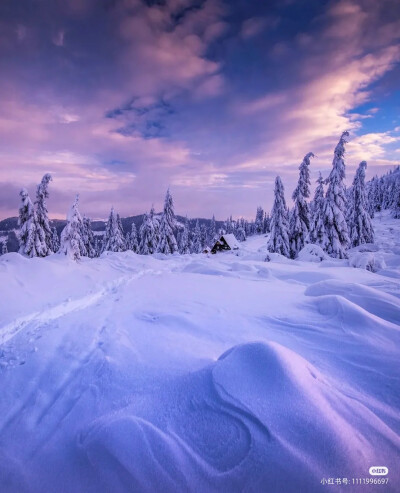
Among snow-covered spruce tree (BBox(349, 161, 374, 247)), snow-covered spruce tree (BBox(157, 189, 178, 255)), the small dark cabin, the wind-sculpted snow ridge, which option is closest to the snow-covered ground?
the wind-sculpted snow ridge

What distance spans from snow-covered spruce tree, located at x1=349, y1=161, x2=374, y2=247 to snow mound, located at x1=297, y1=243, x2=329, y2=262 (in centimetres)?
1599

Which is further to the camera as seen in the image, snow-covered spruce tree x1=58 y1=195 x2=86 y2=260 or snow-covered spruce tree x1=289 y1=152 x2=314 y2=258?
snow-covered spruce tree x1=289 y1=152 x2=314 y2=258

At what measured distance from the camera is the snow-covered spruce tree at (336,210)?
20.5m

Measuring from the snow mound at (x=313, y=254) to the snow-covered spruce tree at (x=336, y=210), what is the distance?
10.7 ft

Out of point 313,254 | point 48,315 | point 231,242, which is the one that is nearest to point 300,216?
point 313,254

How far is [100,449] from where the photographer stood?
1.95 m

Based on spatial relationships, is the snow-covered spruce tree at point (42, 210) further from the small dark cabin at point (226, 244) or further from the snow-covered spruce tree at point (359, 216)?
the snow-covered spruce tree at point (359, 216)

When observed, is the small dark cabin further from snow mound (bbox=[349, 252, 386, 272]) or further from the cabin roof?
snow mound (bbox=[349, 252, 386, 272])

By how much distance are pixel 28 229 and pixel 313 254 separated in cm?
2893

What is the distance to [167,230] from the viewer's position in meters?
34.4

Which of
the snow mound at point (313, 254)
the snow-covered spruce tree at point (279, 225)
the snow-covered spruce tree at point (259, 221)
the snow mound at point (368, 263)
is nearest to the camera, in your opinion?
the snow mound at point (368, 263)

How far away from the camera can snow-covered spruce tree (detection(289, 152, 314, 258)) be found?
24844 millimetres

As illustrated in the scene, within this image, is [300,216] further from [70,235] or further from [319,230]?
[70,235]

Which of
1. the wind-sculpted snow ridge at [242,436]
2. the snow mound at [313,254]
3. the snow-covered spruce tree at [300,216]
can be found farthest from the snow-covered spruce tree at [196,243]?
the wind-sculpted snow ridge at [242,436]
